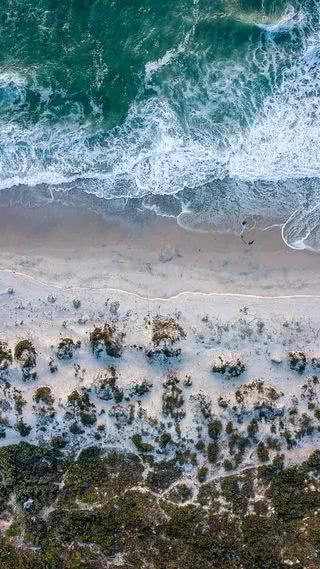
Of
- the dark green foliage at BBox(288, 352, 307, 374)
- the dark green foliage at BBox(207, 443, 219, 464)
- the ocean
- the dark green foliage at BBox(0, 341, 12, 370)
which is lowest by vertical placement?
the dark green foliage at BBox(207, 443, 219, 464)

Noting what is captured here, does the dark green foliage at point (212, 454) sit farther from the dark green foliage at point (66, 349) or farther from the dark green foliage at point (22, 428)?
the dark green foliage at point (22, 428)

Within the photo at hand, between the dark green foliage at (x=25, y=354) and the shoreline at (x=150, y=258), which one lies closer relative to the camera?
the dark green foliage at (x=25, y=354)

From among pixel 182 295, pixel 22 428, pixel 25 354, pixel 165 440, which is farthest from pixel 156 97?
pixel 22 428

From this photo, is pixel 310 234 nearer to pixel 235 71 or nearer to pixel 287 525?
pixel 235 71

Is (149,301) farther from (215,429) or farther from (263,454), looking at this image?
(263,454)

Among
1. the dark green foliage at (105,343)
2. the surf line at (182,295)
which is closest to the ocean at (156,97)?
the surf line at (182,295)

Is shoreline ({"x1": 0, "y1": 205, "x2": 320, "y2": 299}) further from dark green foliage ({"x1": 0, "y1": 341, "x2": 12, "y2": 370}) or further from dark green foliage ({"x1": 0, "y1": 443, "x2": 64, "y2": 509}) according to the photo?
dark green foliage ({"x1": 0, "y1": 443, "x2": 64, "y2": 509})

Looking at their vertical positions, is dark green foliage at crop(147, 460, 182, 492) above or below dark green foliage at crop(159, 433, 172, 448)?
below

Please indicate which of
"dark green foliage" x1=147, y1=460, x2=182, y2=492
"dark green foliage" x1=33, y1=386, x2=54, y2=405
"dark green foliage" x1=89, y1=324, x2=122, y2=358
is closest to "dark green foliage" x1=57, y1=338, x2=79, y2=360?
"dark green foliage" x1=89, y1=324, x2=122, y2=358
